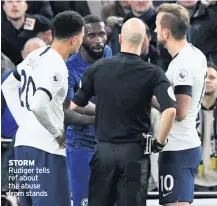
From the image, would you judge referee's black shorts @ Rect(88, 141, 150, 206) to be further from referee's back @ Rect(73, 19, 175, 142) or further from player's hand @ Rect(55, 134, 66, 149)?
player's hand @ Rect(55, 134, 66, 149)

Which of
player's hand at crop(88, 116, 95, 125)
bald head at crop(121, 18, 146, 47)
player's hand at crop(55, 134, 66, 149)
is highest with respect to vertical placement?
bald head at crop(121, 18, 146, 47)

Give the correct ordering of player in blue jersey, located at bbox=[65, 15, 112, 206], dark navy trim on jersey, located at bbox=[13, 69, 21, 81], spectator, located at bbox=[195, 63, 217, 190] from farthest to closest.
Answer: spectator, located at bbox=[195, 63, 217, 190] < player in blue jersey, located at bbox=[65, 15, 112, 206] < dark navy trim on jersey, located at bbox=[13, 69, 21, 81]

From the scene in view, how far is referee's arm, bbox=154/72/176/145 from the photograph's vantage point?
6.64m

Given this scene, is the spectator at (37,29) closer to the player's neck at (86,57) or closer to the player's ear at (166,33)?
the player's neck at (86,57)

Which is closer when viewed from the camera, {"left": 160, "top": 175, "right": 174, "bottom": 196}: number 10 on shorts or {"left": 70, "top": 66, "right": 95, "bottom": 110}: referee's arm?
{"left": 70, "top": 66, "right": 95, "bottom": 110}: referee's arm

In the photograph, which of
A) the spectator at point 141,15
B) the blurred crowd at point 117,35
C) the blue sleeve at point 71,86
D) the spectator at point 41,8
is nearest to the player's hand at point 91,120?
the blue sleeve at point 71,86

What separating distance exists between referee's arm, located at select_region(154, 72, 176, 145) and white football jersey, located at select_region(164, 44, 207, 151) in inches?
17.1

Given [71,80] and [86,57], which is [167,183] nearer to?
[71,80]

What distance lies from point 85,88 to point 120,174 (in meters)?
0.74

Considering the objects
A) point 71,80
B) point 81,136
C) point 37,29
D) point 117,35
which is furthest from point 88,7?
point 81,136

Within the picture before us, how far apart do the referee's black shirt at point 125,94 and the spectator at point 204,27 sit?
3845 millimetres

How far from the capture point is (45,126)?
699cm

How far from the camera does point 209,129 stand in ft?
31.2

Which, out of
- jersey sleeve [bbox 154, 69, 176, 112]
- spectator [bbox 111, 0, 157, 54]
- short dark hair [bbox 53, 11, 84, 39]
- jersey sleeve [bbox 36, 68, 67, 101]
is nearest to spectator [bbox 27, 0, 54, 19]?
spectator [bbox 111, 0, 157, 54]
